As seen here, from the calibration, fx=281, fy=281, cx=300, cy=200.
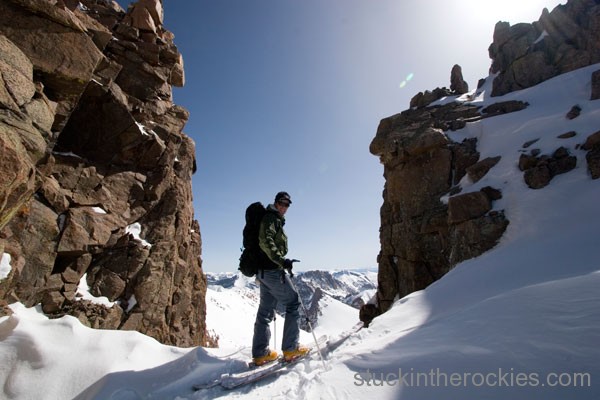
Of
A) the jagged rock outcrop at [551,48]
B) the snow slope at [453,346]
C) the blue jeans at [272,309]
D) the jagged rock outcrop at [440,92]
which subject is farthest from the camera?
the jagged rock outcrop at [440,92]

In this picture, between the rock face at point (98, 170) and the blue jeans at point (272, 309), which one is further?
the rock face at point (98, 170)

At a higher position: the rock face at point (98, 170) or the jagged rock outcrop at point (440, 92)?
the jagged rock outcrop at point (440, 92)

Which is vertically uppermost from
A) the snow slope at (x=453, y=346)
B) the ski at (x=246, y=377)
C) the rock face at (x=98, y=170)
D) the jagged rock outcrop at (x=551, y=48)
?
the jagged rock outcrop at (x=551, y=48)

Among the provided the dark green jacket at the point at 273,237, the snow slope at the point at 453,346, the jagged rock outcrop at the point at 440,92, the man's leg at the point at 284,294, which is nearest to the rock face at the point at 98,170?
the snow slope at the point at 453,346

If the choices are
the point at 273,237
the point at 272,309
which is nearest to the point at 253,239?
the point at 273,237

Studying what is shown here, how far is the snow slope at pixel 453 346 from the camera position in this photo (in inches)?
117

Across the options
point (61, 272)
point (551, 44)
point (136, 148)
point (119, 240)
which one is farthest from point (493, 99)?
point (61, 272)

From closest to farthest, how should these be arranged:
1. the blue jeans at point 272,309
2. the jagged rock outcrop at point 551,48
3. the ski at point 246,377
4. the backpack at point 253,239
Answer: the ski at point 246,377 < the blue jeans at point 272,309 < the backpack at point 253,239 < the jagged rock outcrop at point 551,48

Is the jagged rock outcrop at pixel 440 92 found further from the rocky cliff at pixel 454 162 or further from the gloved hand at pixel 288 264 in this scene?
the gloved hand at pixel 288 264

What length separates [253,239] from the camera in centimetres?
608

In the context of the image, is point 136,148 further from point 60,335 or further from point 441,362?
point 441,362

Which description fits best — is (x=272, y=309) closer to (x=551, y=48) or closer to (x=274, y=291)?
(x=274, y=291)

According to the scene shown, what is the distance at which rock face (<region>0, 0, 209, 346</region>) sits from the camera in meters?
8.18

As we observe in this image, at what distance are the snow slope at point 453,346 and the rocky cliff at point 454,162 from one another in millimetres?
1044
